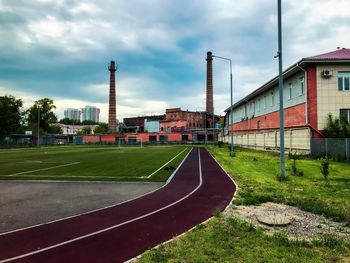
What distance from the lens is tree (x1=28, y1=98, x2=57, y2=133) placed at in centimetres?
13212

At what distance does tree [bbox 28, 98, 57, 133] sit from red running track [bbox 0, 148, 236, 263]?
5135 inches

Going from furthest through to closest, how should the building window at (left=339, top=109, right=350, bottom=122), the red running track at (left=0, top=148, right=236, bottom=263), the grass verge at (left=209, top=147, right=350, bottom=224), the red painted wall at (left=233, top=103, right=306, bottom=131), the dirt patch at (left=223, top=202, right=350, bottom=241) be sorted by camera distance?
the red painted wall at (left=233, top=103, right=306, bottom=131) < the building window at (left=339, top=109, right=350, bottom=122) < the grass verge at (left=209, top=147, right=350, bottom=224) < the dirt patch at (left=223, top=202, right=350, bottom=241) < the red running track at (left=0, top=148, right=236, bottom=263)

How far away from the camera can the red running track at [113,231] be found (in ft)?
19.8

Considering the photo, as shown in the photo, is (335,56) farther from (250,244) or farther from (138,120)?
(138,120)

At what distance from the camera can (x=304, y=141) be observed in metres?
29.5

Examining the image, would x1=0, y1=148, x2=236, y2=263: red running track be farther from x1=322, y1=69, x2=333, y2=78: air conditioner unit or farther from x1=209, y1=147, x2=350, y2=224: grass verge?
x1=322, y1=69, x2=333, y2=78: air conditioner unit

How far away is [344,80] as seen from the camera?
30.2 m

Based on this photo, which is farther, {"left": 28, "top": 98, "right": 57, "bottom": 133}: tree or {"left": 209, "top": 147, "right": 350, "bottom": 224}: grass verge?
{"left": 28, "top": 98, "right": 57, "bottom": 133}: tree

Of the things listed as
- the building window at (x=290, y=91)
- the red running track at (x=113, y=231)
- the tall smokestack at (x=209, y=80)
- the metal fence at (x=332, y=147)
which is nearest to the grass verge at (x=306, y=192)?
the red running track at (x=113, y=231)

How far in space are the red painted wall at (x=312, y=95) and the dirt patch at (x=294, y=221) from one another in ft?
70.8

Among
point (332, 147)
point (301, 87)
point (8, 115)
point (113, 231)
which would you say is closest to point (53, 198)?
point (113, 231)

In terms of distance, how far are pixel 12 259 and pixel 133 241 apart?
217 cm

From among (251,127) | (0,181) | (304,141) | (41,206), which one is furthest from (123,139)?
(41,206)

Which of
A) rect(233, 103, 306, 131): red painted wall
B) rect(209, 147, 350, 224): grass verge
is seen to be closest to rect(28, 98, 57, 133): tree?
rect(233, 103, 306, 131): red painted wall
